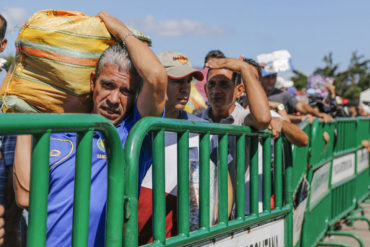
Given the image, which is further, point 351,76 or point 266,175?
point 351,76

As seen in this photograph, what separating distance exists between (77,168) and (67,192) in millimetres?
360

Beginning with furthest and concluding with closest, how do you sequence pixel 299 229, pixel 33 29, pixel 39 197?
pixel 299 229 < pixel 33 29 < pixel 39 197

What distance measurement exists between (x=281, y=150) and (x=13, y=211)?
6.71 ft

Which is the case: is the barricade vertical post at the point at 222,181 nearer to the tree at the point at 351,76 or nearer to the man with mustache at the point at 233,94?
the man with mustache at the point at 233,94

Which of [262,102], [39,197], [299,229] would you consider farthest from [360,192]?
[39,197]

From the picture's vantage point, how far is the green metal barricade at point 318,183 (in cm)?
516

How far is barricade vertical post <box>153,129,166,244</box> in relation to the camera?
2295mm

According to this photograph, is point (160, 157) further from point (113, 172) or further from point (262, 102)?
point (262, 102)

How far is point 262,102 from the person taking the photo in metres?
3.47

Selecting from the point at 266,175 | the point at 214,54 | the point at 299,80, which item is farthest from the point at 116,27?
the point at 299,80

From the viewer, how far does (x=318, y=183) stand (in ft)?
18.9

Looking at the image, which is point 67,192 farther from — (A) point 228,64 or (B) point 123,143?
(A) point 228,64

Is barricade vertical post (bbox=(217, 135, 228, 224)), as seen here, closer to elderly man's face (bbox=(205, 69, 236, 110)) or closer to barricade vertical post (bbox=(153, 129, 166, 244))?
barricade vertical post (bbox=(153, 129, 166, 244))

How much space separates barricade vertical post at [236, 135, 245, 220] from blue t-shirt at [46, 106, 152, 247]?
0.85 metres
